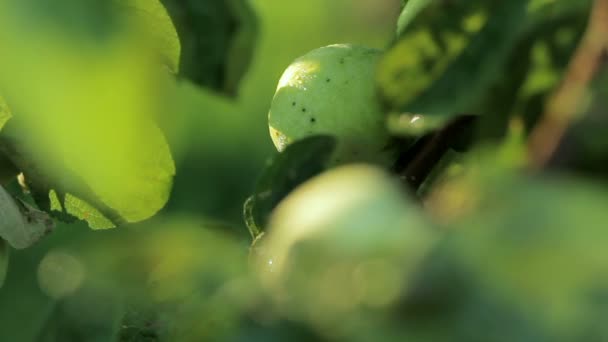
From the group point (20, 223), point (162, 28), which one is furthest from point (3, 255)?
point (162, 28)

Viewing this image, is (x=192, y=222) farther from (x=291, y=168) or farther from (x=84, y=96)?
(x=291, y=168)

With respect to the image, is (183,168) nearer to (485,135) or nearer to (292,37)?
(292,37)

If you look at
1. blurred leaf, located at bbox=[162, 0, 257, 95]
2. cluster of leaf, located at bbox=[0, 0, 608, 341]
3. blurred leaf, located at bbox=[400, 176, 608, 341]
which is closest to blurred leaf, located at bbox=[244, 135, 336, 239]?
cluster of leaf, located at bbox=[0, 0, 608, 341]

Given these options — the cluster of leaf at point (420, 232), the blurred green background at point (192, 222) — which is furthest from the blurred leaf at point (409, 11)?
the cluster of leaf at point (420, 232)

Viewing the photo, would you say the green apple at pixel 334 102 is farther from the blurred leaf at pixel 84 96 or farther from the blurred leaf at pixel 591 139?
the blurred leaf at pixel 84 96

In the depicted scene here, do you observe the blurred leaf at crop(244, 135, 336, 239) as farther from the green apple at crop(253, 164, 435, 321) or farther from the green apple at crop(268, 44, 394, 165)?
the green apple at crop(253, 164, 435, 321)

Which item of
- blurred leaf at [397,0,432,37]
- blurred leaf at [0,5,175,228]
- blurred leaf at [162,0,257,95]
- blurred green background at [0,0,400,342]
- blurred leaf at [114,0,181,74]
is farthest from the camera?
blurred leaf at [397,0,432,37]
